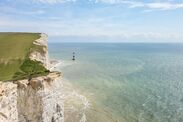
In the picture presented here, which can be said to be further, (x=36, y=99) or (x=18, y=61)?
(x=18, y=61)

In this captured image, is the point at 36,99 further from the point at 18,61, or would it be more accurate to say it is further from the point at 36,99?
the point at 18,61

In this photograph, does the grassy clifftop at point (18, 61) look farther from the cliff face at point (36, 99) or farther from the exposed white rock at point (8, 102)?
the exposed white rock at point (8, 102)

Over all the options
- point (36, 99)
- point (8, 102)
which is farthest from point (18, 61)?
point (8, 102)

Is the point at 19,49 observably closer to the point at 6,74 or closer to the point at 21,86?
the point at 6,74

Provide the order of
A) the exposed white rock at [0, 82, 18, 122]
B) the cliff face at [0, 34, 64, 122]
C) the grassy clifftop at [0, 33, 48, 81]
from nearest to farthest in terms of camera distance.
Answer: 1. the exposed white rock at [0, 82, 18, 122]
2. the cliff face at [0, 34, 64, 122]
3. the grassy clifftop at [0, 33, 48, 81]

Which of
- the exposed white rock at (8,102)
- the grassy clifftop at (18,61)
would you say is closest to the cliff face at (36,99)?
the exposed white rock at (8,102)

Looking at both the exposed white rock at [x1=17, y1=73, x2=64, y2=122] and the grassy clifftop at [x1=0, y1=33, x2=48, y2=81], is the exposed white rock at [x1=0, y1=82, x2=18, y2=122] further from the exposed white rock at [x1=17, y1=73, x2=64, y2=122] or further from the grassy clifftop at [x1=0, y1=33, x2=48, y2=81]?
the grassy clifftop at [x1=0, y1=33, x2=48, y2=81]

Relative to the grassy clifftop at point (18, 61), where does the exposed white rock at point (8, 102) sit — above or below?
below

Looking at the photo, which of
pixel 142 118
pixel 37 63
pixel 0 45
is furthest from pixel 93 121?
pixel 0 45

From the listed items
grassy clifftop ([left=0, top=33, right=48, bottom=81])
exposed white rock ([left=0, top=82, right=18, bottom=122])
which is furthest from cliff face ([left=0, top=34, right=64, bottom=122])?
grassy clifftop ([left=0, top=33, right=48, bottom=81])
